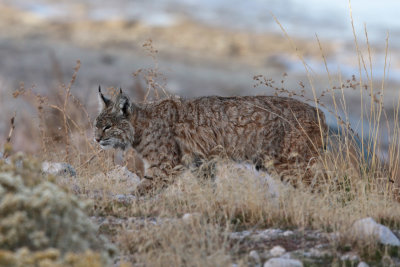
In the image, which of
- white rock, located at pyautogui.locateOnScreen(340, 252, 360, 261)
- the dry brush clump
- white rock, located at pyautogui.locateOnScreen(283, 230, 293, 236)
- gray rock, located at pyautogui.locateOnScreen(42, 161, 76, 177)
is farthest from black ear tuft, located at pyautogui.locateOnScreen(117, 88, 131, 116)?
white rock, located at pyautogui.locateOnScreen(340, 252, 360, 261)

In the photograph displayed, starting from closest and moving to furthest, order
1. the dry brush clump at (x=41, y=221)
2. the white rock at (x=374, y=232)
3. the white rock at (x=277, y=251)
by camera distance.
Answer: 1. the dry brush clump at (x=41, y=221)
2. the white rock at (x=277, y=251)
3. the white rock at (x=374, y=232)

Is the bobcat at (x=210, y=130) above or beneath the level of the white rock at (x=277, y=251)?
above

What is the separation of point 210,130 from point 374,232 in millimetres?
2987

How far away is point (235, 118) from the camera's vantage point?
767 cm

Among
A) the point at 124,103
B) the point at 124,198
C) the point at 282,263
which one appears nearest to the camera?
the point at 282,263

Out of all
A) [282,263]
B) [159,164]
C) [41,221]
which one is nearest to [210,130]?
[159,164]

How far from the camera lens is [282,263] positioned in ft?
15.5

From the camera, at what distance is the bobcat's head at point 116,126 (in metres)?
7.91

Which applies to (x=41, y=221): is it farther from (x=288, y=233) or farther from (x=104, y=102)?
(x=104, y=102)

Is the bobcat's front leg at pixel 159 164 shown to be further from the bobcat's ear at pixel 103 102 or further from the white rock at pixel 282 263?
the white rock at pixel 282 263

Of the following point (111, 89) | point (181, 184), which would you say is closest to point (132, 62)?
point (111, 89)

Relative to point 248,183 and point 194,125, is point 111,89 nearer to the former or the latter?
point 194,125

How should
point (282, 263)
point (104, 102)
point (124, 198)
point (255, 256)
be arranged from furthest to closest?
1. point (104, 102)
2. point (124, 198)
3. point (255, 256)
4. point (282, 263)

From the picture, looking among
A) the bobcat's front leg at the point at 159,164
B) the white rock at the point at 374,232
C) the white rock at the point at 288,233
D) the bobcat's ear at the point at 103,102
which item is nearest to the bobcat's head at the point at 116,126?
the bobcat's ear at the point at 103,102
